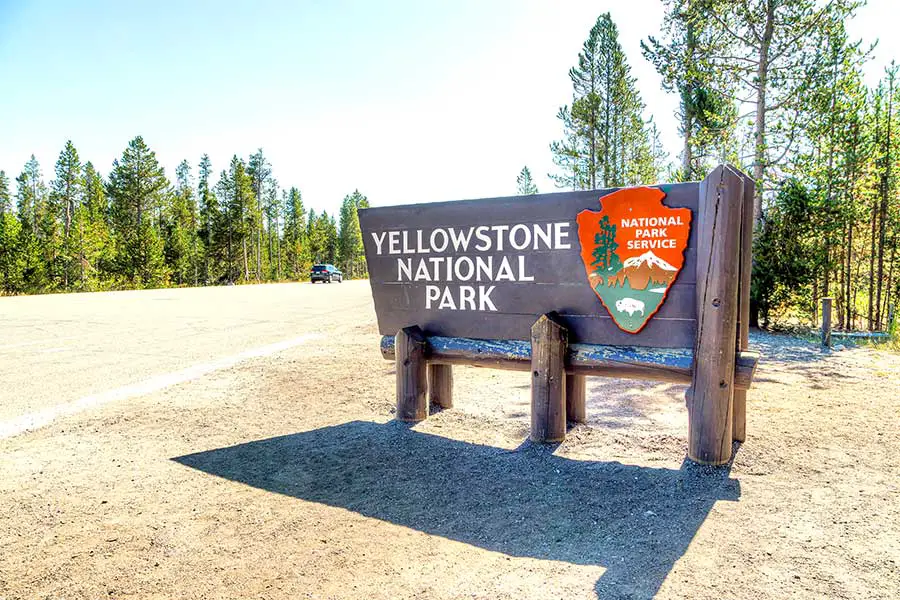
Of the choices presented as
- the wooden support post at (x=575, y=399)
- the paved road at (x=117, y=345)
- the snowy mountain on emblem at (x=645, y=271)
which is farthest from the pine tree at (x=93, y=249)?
the snowy mountain on emblem at (x=645, y=271)

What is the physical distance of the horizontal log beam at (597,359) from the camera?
3650mm

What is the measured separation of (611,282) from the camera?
151 inches

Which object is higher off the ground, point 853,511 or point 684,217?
point 684,217

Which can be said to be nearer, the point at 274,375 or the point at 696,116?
the point at 274,375

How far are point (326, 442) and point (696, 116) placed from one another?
24834mm

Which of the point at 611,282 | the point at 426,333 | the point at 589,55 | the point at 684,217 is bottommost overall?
the point at 426,333

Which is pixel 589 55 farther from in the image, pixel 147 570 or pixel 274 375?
pixel 147 570

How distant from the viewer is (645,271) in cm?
372

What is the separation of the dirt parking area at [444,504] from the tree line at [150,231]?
26646 millimetres

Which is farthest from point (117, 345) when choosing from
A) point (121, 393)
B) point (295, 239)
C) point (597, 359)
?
point (295, 239)

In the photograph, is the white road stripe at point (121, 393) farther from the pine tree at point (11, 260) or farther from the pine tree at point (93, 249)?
the pine tree at point (93, 249)

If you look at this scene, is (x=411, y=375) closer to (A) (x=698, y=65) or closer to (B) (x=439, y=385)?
(B) (x=439, y=385)

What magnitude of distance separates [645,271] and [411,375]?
2210 millimetres

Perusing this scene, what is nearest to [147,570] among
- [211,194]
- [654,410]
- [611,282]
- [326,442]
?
[326,442]
